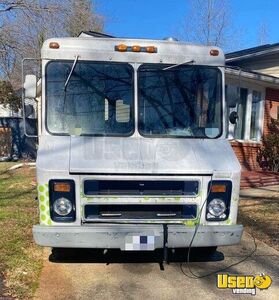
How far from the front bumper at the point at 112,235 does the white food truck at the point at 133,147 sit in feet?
0.03

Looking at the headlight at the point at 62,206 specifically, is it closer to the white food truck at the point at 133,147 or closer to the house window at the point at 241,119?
the white food truck at the point at 133,147

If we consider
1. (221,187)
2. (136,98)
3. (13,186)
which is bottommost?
(13,186)

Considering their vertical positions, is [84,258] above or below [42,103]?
below

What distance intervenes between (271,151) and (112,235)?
1090 centimetres

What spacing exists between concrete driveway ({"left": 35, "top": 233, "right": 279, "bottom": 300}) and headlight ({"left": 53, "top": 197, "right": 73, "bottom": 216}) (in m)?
0.81

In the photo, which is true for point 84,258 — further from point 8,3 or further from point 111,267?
point 8,3

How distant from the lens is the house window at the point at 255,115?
46.3ft

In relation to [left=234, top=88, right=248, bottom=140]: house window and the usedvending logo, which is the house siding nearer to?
[left=234, top=88, right=248, bottom=140]: house window

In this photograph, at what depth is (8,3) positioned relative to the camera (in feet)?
54.1

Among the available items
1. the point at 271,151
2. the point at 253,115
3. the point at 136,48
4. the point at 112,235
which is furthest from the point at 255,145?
the point at 112,235

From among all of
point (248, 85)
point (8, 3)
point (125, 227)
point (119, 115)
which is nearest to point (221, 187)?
point (125, 227)

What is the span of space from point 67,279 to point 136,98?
2290mm

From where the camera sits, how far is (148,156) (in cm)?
470

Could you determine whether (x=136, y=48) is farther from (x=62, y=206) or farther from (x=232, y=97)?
(x=62, y=206)
